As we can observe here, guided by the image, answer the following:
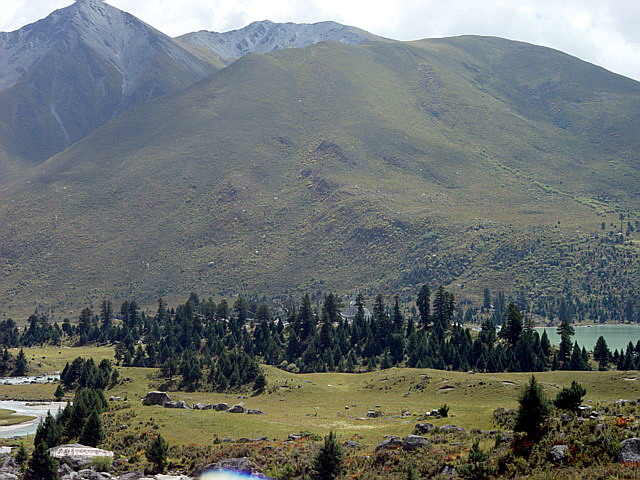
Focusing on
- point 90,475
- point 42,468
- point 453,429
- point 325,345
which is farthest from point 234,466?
point 325,345

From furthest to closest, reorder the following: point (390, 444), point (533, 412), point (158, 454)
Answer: point (158, 454) < point (390, 444) < point (533, 412)

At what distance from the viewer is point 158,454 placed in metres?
57.4

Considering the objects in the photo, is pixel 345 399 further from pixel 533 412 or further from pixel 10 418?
pixel 533 412

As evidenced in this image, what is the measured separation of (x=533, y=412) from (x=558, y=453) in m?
4.56

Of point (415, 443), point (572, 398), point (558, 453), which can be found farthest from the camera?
point (415, 443)

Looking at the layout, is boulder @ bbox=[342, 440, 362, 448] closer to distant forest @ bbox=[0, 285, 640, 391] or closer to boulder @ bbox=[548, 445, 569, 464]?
boulder @ bbox=[548, 445, 569, 464]

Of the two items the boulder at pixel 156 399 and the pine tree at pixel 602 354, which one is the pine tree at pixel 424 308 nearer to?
the pine tree at pixel 602 354

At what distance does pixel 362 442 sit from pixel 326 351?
263 ft

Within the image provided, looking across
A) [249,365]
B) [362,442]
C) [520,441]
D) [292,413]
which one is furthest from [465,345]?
[520,441]

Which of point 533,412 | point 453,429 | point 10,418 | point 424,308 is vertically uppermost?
point 424,308

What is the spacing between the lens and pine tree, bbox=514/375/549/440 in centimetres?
4725

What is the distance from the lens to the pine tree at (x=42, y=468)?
54281mm

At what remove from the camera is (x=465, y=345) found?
408 feet

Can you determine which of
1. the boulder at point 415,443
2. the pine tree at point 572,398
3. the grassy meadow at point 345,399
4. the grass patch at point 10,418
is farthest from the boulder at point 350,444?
the grass patch at point 10,418
